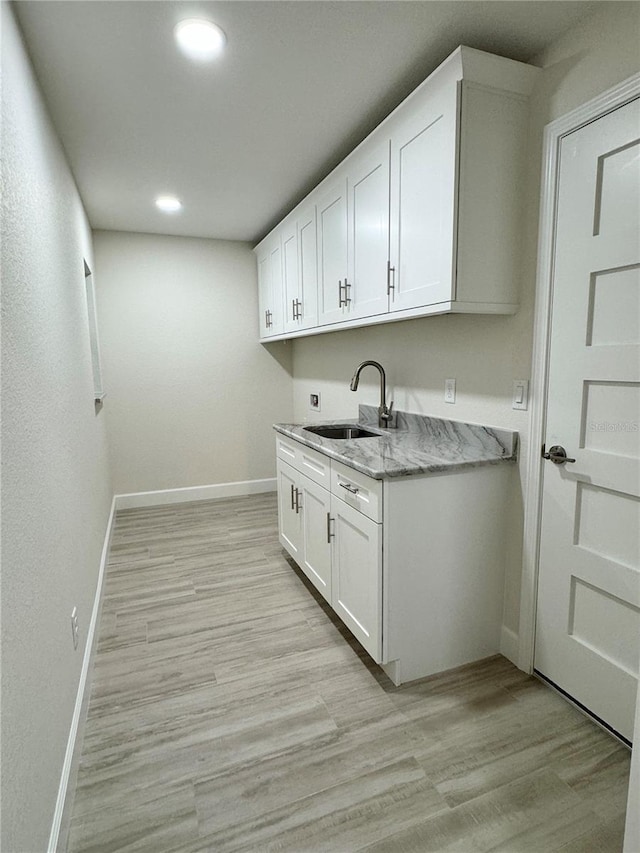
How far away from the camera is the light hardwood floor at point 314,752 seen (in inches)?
51.3

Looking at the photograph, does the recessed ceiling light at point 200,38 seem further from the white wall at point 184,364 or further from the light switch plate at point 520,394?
the white wall at point 184,364

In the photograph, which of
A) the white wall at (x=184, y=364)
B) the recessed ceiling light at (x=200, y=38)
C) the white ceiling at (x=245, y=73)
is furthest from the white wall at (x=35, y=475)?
the white wall at (x=184, y=364)

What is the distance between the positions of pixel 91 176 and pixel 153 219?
88cm

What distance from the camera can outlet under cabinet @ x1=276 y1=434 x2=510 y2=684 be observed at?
5.93 ft

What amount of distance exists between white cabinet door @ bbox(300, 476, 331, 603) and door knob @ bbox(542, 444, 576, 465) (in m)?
0.99

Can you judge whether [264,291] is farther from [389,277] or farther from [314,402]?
[389,277]

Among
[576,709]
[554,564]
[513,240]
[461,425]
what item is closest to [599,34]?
[513,240]

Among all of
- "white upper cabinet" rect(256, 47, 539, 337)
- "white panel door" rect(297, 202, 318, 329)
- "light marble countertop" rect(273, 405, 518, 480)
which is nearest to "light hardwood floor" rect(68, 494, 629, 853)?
"light marble countertop" rect(273, 405, 518, 480)

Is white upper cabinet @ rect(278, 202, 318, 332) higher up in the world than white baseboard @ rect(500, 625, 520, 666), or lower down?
higher up

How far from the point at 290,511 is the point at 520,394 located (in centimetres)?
156

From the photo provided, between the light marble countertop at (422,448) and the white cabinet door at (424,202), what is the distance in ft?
2.11

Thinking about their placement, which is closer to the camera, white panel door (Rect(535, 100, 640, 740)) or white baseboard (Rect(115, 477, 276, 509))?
white panel door (Rect(535, 100, 640, 740))

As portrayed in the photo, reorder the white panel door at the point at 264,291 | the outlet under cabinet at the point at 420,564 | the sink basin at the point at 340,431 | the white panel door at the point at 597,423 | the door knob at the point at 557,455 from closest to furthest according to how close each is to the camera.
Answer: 1. the white panel door at the point at 597,423
2. the door knob at the point at 557,455
3. the outlet under cabinet at the point at 420,564
4. the sink basin at the point at 340,431
5. the white panel door at the point at 264,291

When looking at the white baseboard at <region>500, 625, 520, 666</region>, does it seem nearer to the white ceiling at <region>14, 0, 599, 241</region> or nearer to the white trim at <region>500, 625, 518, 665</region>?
the white trim at <region>500, 625, 518, 665</region>
